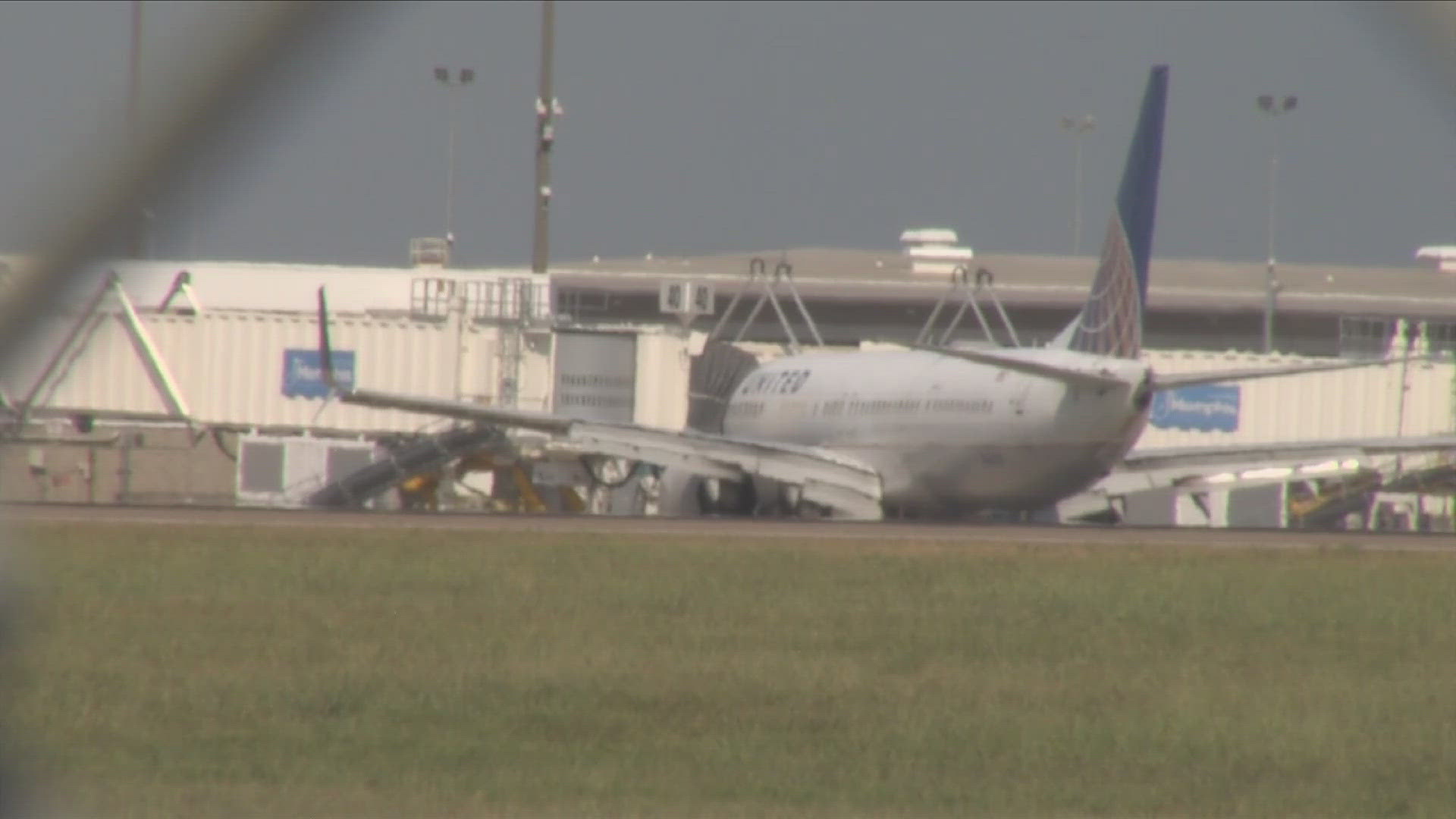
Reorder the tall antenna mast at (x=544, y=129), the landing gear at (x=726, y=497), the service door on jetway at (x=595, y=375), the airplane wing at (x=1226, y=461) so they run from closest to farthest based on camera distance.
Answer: the tall antenna mast at (x=544, y=129)
the airplane wing at (x=1226, y=461)
the landing gear at (x=726, y=497)
the service door on jetway at (x=595, y=375)

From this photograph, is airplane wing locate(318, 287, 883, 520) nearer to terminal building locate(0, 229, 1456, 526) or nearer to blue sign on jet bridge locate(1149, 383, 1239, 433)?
terminal building locate(0, 229, 1456, 526)

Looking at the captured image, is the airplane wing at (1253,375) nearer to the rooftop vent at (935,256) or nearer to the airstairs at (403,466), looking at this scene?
the airstairs at (403,466)

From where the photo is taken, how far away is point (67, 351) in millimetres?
1907

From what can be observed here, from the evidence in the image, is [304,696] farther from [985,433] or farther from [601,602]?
[985,433]

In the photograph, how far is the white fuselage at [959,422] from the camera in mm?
30297

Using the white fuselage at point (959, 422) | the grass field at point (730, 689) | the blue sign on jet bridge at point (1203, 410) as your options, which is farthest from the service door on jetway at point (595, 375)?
the grass field at point (730, 689)

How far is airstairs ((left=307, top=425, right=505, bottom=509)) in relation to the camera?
40781 mm

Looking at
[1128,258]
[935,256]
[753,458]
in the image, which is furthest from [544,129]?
[935,256]

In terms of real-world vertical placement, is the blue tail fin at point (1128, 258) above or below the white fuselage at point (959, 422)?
above

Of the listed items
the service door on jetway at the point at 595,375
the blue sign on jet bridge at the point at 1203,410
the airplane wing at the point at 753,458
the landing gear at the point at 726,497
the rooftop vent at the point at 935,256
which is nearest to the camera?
the airplane wing at the point at 753,458

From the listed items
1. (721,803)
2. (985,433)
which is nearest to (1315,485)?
(985,433)

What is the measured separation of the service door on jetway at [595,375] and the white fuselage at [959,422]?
7.25m

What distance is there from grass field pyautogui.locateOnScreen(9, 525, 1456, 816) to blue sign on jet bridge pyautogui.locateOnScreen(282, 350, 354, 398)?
2441 centimetres

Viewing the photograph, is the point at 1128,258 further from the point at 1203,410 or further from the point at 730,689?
the point at 730,689
